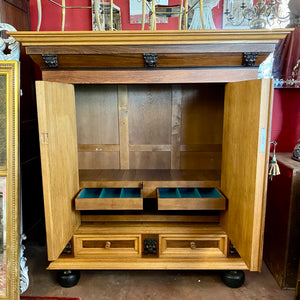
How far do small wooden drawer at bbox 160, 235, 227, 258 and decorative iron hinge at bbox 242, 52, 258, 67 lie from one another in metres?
1.11

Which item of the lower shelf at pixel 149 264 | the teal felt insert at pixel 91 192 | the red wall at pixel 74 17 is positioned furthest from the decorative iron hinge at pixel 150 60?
the lower shelf at pixel 149 264

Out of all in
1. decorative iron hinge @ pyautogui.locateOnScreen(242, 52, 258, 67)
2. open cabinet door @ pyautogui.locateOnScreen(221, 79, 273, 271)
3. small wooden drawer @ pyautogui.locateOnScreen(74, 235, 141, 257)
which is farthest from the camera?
small wooden drawer @ pyautogui.locateOnScreen(74, 235, 141, 257)

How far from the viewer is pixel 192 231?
70.4 inches

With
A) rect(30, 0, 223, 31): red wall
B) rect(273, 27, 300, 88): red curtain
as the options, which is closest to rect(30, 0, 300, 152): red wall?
rect(30, 0, 223, 31): red wall

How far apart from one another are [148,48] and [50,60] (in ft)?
1.89

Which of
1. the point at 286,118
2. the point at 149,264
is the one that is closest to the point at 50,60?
the point at 149,264

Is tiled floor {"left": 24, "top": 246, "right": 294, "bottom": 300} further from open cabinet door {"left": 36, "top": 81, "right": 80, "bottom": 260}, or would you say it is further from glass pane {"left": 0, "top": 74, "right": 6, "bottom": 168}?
glass pane {"left": 0, "top": 74, "right": 6, "bottom": 168}

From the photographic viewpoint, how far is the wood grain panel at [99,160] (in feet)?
7.08

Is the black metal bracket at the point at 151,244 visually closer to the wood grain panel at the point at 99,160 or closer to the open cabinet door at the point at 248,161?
the open cabinet door at the point at 248,161

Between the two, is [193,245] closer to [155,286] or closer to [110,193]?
[155,286]

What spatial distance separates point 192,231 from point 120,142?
887 millimetres

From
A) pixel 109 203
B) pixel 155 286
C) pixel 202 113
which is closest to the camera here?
pixel 109 203

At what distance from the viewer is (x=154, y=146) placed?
2.14 meters

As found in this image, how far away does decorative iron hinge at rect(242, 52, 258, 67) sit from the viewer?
58.7 inches
